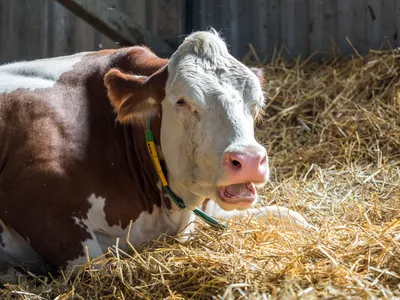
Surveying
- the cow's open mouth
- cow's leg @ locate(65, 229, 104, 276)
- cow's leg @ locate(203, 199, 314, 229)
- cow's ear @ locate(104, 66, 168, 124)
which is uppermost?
cow's ear @ locate(104, 66, 168, 124)

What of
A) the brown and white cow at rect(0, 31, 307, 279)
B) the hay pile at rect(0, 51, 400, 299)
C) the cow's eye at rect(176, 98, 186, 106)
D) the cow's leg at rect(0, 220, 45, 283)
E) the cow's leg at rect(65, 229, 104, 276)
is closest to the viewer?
the hay pile at rect(0, 51, 400, 299)

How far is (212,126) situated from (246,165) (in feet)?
1.18

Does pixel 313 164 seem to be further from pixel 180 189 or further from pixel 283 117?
pixel 180 189

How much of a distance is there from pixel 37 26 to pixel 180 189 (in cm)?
458

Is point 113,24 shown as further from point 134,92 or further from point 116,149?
point 134,92

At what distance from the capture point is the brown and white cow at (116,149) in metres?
3.97

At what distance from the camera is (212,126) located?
12.9 ft

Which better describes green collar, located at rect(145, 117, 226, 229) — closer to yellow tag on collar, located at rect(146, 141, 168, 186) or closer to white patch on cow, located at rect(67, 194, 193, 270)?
yellow tag on collar, located at rect(146, 141, 168, 186)

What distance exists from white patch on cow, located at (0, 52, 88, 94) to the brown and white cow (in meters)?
0.01

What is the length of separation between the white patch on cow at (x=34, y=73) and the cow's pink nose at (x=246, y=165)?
60.9 inches

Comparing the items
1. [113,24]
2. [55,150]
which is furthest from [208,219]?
[113,24]

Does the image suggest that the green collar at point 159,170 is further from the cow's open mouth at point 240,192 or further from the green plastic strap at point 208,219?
the cow's open mouth at point 240,192

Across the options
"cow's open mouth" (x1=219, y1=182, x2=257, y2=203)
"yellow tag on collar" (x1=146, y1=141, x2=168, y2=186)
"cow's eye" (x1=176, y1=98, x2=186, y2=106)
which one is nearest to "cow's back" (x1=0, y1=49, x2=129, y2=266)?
"yellow tag on collar" (x1=146, y1=141, x2=168, y2=186)

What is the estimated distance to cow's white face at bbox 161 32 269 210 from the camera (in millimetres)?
3750
